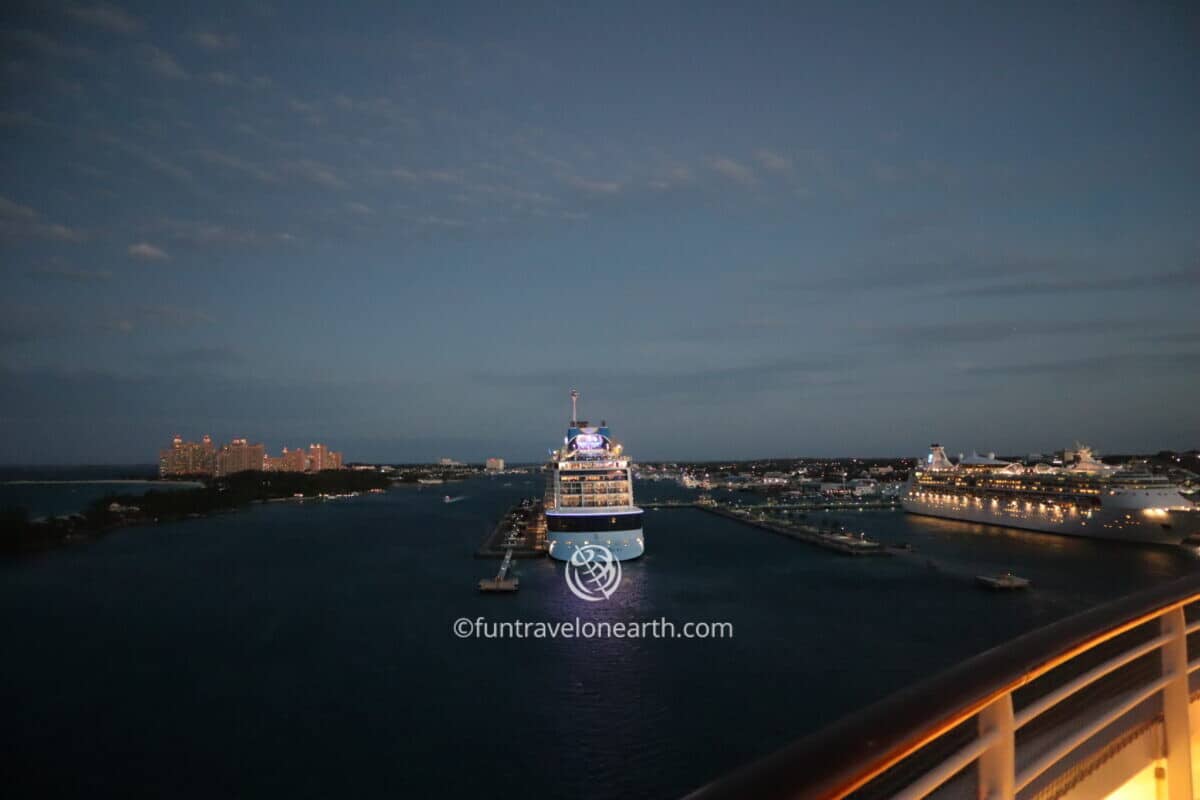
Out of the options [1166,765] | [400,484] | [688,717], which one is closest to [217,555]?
[688,717]

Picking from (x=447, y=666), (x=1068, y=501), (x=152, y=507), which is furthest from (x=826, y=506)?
(x=152, y=507)

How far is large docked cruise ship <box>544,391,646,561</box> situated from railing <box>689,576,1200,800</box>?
1644 centimetres

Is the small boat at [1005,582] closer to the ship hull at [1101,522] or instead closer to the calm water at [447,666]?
the calm water at [447,666]

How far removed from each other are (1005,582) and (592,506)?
940 centimetres

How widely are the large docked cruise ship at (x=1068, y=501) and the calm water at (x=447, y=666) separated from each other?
4.46 ft

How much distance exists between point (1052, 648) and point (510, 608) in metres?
13.3

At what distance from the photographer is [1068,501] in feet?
79.8

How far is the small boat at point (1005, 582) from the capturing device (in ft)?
49.2

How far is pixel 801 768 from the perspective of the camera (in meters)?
0.64

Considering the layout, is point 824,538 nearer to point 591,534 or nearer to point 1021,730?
point 591,534

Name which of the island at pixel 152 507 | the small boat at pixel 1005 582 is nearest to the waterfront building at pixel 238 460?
the island at pixel 152 507

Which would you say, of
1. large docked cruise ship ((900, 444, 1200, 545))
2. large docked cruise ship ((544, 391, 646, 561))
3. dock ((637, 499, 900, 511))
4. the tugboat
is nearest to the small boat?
the tugboat

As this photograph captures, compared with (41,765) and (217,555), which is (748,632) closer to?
(41,765)

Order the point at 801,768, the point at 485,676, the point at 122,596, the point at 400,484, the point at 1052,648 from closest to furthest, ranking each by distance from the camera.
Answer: the point at 801,768
the point at 1052,648
the point at 485,676
the point at 122,596
the point at 400,484
